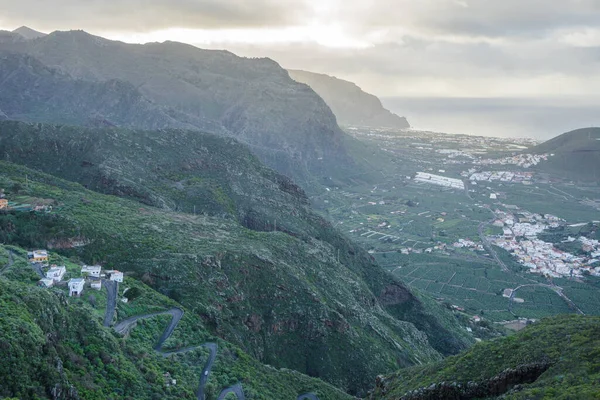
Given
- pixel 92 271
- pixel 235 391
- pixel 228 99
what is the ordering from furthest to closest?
pixel 228 99, pixel 92 271, pixel 235 391

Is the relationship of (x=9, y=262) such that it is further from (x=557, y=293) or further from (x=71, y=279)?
(x=557, y=293)

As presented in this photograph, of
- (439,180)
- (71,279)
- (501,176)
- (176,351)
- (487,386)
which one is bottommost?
(176,351)

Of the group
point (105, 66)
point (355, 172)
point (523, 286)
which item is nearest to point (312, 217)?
point (523, 286)

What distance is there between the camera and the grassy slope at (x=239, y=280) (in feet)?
142

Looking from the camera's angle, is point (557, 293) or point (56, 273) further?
point (557, 293)

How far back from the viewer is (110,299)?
34781 millimetres

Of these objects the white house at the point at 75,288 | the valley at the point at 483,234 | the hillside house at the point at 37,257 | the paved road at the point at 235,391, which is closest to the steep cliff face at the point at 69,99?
the valley at the point at 483,234

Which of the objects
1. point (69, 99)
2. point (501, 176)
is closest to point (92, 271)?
point (69, 99)

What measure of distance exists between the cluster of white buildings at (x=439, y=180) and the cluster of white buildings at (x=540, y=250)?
42.6 metres

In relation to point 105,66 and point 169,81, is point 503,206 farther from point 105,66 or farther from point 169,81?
point 105,66

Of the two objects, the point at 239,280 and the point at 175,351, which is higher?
the point at 239,280

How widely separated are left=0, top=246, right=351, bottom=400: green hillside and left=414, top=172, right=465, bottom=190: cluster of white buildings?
14907 centimetres

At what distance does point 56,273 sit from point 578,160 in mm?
191733

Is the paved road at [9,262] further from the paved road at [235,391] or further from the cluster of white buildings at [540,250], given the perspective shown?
the cluster of white buildings at [540,250]
